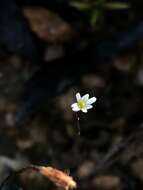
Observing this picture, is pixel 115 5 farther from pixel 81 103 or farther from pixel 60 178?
pixel 60 178

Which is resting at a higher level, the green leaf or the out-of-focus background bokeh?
the green leaf

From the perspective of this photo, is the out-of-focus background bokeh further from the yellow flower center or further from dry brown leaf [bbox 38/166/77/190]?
dry brown leaf [bbox 38/166/77/190]

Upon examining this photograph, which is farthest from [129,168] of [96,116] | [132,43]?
[132,43]

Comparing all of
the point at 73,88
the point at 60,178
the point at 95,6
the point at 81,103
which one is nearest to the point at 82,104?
the point at 81,103

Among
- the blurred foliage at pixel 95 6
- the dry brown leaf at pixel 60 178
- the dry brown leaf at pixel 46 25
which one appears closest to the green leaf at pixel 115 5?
the blurred foliage at pixel 95 6

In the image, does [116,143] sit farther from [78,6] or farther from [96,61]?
[78,6]

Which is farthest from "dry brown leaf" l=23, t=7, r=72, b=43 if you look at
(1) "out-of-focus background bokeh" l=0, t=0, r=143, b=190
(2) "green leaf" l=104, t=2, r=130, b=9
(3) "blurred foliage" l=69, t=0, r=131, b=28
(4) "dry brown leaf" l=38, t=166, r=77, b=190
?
(4) "dry brown leaf" l=38, t=166, r=77, b=190

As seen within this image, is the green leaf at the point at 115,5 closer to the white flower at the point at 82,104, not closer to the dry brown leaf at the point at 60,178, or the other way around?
the white flower at the point at 82,104

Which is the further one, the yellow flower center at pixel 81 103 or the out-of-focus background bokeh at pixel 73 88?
the out-of-focus background bokeh at pixel 73 88

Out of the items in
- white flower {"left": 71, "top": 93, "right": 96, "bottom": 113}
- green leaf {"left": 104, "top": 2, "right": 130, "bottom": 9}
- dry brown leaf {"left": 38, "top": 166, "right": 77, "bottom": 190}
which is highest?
green leaf {"left": 104, "top": 2, "right": 130, "bottom": 9}

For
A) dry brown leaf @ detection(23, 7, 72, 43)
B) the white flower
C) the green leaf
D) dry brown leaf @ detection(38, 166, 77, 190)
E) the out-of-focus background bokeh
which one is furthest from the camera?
dry brown leaf @ detection(23, 7, 72, 43)
